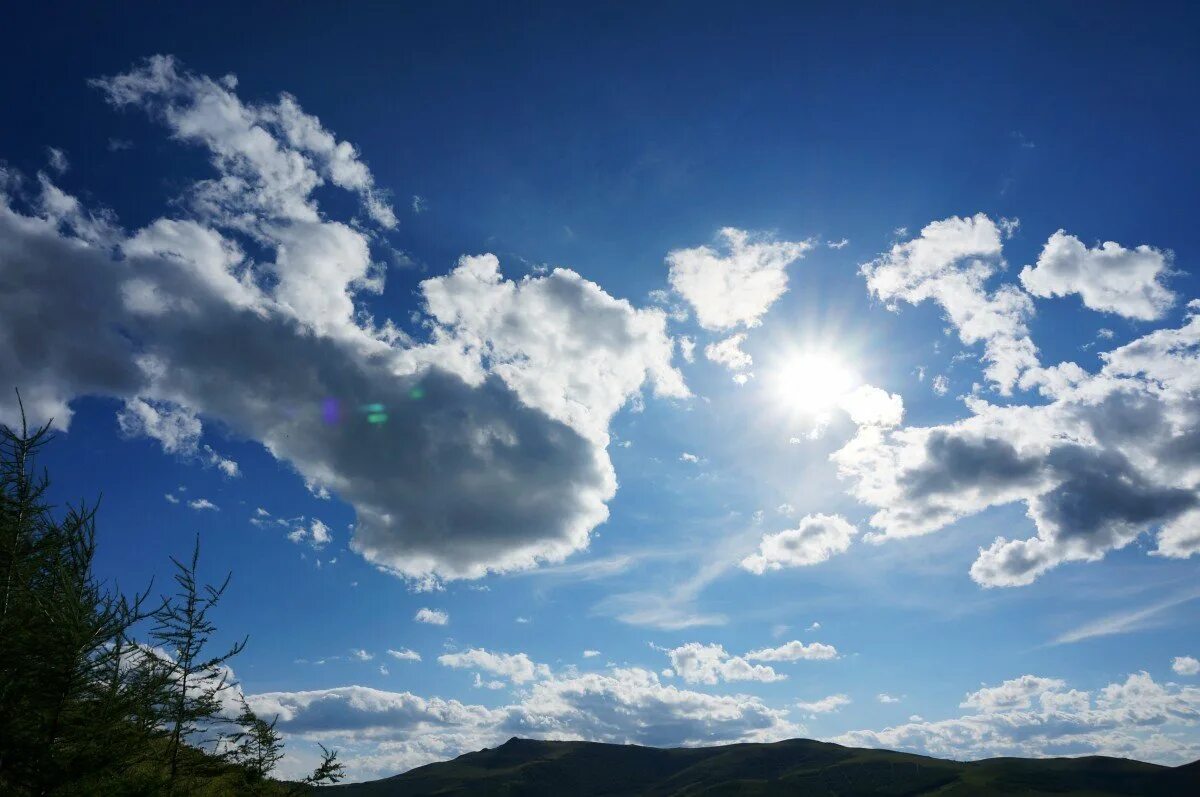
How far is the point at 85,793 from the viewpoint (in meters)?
15.7

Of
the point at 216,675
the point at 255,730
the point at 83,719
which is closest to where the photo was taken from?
the point at 83,719

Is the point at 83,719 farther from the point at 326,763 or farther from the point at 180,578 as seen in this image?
the point at 326,763

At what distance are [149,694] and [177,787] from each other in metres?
9.28

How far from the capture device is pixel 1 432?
64.1 feet

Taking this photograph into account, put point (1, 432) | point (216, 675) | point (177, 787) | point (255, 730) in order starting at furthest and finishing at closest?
point (255, 730), point (216, 675), point (177, 787), point (1, 432)

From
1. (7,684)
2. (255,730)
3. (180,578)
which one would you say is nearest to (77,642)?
(7,684)

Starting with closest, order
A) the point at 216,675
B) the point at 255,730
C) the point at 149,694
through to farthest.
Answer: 1. the point at 149,694
2. the point at 216,675
3. the point at 255,730

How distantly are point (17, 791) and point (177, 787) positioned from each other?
31.7 feet

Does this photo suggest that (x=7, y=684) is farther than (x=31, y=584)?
No

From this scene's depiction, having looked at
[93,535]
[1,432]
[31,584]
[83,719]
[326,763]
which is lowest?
[326,763]

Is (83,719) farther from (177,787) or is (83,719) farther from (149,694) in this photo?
(177,787)

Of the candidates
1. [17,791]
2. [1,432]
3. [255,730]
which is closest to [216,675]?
[255,730]

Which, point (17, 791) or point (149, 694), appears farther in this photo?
point (149, 694)

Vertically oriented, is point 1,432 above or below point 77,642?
above
